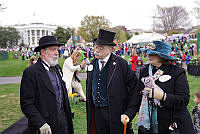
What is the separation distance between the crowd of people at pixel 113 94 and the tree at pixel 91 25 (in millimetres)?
56921

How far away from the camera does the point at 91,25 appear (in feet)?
196

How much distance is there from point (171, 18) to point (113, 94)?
64763 mm

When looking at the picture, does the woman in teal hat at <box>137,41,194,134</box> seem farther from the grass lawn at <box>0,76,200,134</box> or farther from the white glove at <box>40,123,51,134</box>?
the grass lawn at <box>0,76,200,134</box>

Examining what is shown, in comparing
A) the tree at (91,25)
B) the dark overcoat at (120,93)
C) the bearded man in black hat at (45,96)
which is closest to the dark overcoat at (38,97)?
the bearded man in black hat at (45,96)

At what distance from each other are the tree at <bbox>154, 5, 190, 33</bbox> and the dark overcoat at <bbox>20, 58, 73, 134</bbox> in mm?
61888

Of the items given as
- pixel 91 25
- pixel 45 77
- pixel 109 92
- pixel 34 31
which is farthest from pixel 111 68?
pixel 34 31

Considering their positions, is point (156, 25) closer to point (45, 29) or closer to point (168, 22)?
point (168, 22)

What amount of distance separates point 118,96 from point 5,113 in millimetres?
5295

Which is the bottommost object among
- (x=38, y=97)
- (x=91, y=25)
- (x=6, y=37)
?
(x=38, y=97)

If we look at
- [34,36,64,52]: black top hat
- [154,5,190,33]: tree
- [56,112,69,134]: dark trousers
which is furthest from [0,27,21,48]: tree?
[56,112,69,134]: dark trousers

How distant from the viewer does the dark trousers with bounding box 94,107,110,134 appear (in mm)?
3010

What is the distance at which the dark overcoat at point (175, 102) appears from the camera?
102 inches

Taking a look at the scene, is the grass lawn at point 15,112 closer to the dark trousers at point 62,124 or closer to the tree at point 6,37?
the dark trousers at point 62,124

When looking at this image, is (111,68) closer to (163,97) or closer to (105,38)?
(105,38)
